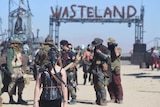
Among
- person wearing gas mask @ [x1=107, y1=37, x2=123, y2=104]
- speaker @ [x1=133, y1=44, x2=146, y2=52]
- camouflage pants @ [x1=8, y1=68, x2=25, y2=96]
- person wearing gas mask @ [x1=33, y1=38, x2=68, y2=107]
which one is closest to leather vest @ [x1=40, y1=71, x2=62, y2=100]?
person wearing gas mask @ [x1=33, y1=38, x2=68, y2=107]

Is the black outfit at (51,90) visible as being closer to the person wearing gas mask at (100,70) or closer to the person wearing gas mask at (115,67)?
the person wearing gas mask at (100,70)

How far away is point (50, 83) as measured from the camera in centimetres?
573

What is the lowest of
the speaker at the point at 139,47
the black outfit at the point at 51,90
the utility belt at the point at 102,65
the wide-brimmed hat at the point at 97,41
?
the black outfit at the point at 51,90

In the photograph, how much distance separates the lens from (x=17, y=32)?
29.9 meters

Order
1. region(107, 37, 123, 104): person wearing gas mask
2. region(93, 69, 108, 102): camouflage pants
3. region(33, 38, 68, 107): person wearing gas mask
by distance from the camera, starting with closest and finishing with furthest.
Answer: region(33, 38, 68, 107): person wearing gas mask, region(93, 69, 108, 102): camouflage pants, region(107, 37, 123, 104): person wearing gas mask

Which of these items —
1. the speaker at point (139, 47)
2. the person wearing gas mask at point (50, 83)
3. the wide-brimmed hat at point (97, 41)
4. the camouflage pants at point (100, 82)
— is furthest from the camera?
the speaker at point (139, 47)

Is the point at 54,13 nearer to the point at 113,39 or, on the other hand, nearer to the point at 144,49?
the point at 144,49

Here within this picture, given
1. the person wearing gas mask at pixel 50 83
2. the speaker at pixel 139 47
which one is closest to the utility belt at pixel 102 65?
the person wearing gas mask at pixel 50 83

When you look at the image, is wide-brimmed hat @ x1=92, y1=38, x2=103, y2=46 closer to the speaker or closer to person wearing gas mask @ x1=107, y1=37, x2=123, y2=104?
person wearing gas mask @ x1=107, y1=37, x2=123, y2=104

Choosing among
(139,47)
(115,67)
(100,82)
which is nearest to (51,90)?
(100,82)

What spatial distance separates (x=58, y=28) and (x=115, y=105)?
4914 centimetres

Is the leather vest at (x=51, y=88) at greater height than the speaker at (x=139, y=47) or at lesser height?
lesser

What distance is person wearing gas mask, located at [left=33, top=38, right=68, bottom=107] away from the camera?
18.5 feet

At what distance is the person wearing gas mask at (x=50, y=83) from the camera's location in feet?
18.5
